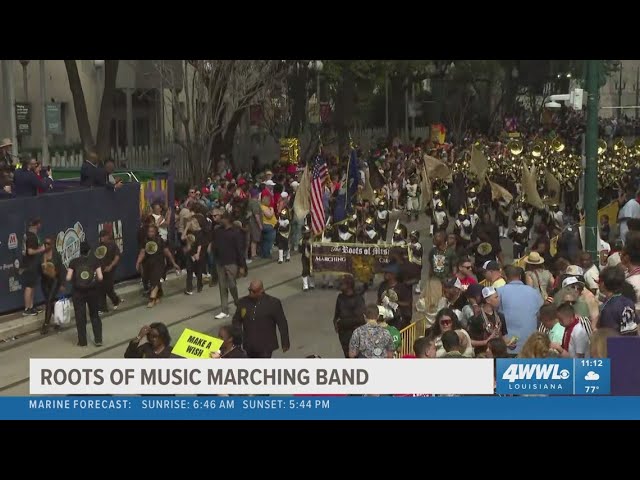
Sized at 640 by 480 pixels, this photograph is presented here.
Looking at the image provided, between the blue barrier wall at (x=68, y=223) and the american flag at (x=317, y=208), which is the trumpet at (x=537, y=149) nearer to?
the american flag at (x=317, y=208)

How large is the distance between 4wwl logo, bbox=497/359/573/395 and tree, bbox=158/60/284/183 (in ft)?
60.1

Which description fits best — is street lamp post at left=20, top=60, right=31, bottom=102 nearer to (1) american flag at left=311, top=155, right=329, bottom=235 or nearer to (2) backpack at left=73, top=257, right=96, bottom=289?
(1) american flag at left=311, top=155, right=329, bottom=235

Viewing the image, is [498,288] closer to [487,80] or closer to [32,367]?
[32,367]

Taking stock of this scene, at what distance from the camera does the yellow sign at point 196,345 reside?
10641mm

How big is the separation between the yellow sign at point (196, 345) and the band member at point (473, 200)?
469 inches

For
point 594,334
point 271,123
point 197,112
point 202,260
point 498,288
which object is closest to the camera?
point 594,334

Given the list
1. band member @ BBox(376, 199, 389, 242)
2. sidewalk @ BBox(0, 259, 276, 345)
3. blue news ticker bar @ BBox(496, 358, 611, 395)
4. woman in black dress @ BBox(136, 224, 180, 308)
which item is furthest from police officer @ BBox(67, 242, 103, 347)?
band member @ BBox(376, 199, 389, 242)

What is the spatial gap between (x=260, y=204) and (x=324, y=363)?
1126 cm

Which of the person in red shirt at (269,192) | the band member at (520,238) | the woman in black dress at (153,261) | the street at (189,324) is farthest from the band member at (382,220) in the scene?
the woman in black dress at (153,261)

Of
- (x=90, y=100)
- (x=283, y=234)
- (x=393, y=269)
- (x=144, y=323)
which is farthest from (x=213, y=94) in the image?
(x=393, y=269)

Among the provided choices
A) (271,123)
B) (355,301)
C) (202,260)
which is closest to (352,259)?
(202,260)

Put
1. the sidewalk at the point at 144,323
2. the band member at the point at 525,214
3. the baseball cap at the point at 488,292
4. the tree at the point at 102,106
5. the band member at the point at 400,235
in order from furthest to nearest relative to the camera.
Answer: the tree at the point at 102,106 → the band member at the point at 525,214 → the band member at the point at 400,235 → the sidewalk at the point at 144,323 → the baseball cap at the point at 488,292

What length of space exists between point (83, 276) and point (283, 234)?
7.50 meters

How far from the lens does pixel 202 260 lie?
62.4ft
